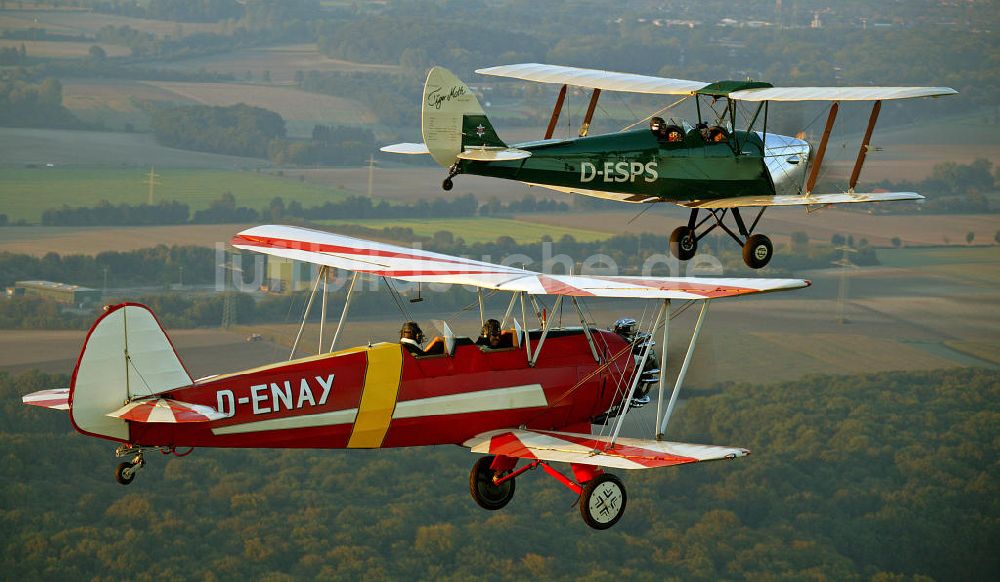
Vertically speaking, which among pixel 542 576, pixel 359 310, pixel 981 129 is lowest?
pixel 542 576

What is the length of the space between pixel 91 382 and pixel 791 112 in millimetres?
15493

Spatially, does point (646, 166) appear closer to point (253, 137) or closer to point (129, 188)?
point (129, 188)

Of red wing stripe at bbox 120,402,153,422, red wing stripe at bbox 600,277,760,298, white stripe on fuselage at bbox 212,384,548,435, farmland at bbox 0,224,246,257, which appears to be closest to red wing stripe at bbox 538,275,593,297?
red wing stripe at bbox 600,277,760,298

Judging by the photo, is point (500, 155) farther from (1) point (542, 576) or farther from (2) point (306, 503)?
(2) point (306, 503)

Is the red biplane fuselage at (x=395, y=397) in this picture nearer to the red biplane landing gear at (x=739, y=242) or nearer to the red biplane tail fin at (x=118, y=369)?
the red biplane tail fin at (x=118, y=369)

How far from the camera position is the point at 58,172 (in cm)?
15538

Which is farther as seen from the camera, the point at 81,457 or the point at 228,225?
the point at 228,225

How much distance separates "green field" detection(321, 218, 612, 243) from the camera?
13012 centimetres

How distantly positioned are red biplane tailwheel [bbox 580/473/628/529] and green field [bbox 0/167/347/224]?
129703 millimetres

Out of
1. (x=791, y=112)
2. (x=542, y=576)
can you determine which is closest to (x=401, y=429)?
(x=791, y=112)

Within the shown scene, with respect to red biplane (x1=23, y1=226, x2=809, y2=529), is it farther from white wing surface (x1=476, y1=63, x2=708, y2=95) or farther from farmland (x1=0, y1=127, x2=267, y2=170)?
farmland (x1=0, y1=127, x2=267, y2=170)

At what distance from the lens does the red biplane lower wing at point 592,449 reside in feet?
63.3

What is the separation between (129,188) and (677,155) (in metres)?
132

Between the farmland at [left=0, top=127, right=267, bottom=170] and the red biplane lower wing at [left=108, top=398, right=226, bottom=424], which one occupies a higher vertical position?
the red biplane lower wing at [left=108, top=398, right=226, bottom=424]
